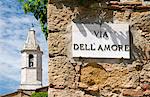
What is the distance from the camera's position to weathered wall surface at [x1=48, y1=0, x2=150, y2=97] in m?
4.15

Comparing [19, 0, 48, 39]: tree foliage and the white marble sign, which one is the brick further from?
[19, 0, 48, 39]: tree foliage

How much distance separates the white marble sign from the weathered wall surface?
0.05 metres

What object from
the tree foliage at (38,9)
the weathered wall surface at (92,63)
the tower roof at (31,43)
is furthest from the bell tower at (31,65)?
the weathered wall surface at (92,63)

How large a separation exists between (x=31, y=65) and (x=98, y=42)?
68.1 meters

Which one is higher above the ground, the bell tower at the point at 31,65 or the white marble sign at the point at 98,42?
the white marble sign at the point at 98,42

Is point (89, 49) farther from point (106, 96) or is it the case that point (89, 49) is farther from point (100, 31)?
point (106, 96)

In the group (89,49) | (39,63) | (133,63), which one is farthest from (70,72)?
(39,63)

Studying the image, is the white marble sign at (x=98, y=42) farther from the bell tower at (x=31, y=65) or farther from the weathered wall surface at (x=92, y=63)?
the bell tower at (x=31, y=65)

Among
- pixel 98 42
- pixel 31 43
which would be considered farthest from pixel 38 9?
pixel 31 43

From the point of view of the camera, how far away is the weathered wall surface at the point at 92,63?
4.15 m

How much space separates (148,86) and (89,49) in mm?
647

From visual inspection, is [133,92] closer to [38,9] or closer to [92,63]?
[92,63]

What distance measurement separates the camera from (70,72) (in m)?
4.17

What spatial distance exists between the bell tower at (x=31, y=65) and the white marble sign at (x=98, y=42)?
6482 cm
